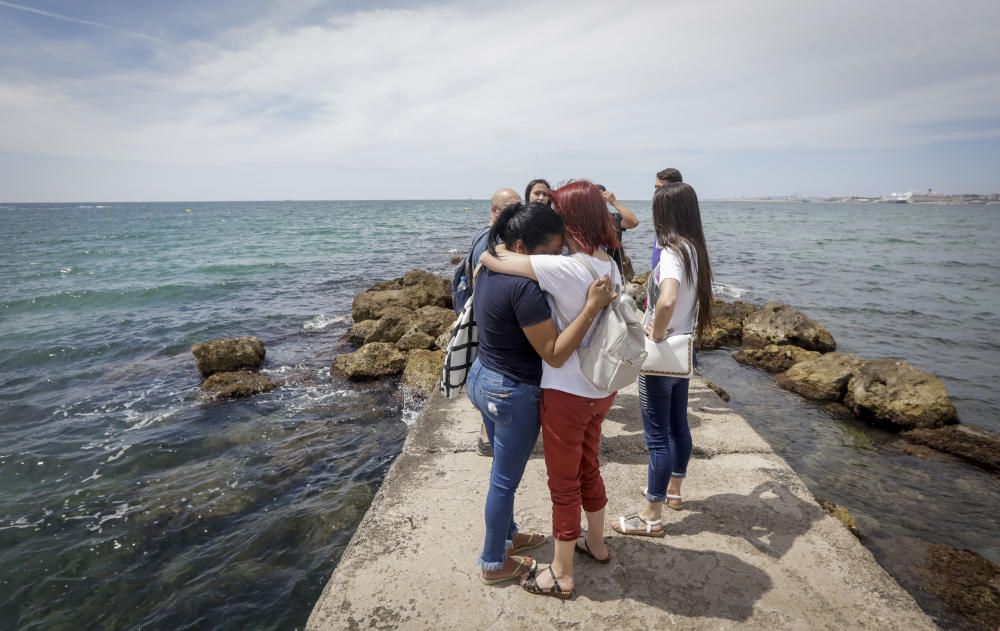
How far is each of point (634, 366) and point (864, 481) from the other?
17.0 ft

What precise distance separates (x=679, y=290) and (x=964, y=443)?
20.5 feet

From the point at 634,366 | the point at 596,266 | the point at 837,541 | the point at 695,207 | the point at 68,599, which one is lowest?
the point at 68,599

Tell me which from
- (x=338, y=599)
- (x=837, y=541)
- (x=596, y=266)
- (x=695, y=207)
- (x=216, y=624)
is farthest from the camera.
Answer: (x=216, y=624)

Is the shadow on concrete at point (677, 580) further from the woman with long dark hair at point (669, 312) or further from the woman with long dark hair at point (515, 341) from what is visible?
the woman with long dark hair at point (515, 341)

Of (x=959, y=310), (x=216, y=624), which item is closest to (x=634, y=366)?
(x=216, y=624)

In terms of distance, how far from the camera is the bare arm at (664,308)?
2.71 meters

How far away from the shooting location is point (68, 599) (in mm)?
4031

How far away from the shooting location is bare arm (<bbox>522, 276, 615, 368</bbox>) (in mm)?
2070

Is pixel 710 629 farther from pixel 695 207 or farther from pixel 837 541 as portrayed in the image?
pixel 695 207

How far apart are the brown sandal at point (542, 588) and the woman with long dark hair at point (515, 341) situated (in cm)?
43

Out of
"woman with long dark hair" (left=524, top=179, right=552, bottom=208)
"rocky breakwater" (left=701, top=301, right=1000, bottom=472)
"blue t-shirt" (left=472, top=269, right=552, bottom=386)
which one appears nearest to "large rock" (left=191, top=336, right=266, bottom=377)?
"woman with long dark hair" (left=524, top=179, right=552, bottom=208)

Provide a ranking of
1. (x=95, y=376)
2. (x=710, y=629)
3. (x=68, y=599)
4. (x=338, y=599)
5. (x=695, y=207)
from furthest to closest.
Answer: (x=95, y=376) < (x=68, y=599) < (x=695, y=207) < (x=338, y=599) < (x=710, y=629)

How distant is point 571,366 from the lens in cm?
219

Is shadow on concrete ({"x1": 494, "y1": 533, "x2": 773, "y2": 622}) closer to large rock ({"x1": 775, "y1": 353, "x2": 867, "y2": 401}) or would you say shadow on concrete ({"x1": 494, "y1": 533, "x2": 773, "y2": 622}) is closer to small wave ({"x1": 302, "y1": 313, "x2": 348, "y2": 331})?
large rock ({"x1": 775, "y1": 353, "x2": 867, "y2": 401})
